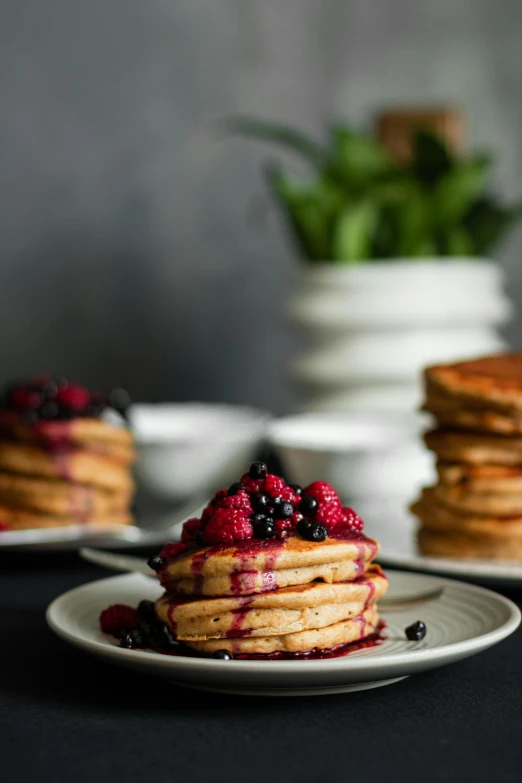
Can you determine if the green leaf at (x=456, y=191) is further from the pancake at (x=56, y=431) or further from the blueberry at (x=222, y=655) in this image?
the blueberry at (x=222, y=655)

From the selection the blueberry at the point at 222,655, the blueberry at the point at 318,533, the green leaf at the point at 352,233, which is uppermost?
the green leaf at the point at 352,233

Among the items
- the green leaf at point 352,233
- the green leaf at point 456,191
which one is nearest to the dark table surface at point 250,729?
the green leaf at point 352,233

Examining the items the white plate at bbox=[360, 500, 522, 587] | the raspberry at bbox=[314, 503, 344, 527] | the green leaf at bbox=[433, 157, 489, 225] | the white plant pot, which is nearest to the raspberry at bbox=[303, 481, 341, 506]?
the raspberry at bbox=[314, 503, 344, 527]

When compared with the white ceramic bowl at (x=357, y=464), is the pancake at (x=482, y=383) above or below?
above

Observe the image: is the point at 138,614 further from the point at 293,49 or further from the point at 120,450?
the point at 293,49

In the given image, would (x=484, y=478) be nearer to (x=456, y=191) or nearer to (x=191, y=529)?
(x=191, y=529)

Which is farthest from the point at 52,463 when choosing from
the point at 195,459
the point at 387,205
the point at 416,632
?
the point at 387,205
